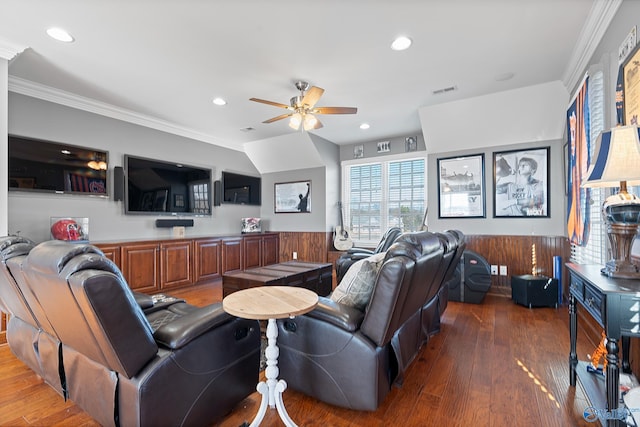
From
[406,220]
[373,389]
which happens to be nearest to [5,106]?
[373,389]

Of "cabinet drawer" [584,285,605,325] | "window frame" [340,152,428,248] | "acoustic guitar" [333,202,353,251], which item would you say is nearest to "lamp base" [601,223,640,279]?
"cabinet drawer" [584,285,605,325]

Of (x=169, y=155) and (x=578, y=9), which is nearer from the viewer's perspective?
(x=578, y=9)

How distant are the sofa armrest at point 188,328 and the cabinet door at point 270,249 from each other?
4518mm

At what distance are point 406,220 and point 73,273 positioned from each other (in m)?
5.05

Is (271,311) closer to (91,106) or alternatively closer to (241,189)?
(91,106)

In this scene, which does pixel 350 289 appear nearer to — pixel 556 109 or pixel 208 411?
pixel 208 411

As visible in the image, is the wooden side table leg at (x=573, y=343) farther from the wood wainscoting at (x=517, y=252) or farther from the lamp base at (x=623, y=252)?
the wood wainscoting at (x=517, y=252)

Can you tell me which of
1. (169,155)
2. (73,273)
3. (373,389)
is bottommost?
(373,389)

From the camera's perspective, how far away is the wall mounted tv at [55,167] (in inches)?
131

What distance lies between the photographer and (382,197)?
5.75 metres

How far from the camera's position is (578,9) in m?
2.19

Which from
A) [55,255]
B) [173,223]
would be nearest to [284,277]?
[55,255]

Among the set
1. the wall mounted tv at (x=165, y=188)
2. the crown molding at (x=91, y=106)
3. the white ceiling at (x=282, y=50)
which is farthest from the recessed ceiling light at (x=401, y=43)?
the wall mounted tv at (x=165, y=188)

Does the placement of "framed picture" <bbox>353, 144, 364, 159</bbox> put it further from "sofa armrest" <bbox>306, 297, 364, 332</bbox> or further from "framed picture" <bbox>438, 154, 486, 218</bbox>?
"sofa armrest" <bbox>306, 297, 364, 332</bbox>
